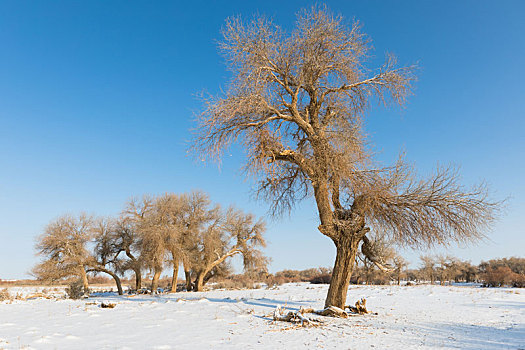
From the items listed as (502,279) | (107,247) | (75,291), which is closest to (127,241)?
(107,247)

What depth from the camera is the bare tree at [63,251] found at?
77.9 ft

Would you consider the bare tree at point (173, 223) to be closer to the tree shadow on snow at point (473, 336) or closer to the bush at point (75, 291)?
the bush at point (75, 291)

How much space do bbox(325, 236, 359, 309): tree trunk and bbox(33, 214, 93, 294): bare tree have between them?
1952cm

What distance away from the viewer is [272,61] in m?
11.3

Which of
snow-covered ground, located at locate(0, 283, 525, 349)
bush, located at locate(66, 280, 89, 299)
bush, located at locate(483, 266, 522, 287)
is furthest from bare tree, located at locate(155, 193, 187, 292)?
bush, located at locate(483, 266, 522, 287)

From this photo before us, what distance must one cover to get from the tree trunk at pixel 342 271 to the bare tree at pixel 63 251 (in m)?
19.5

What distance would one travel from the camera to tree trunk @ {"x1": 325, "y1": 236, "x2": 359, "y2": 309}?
10.8 meters

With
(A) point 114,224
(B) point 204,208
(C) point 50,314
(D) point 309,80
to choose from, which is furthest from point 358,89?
(A) point 114,224

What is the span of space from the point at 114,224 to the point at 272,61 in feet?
68.6

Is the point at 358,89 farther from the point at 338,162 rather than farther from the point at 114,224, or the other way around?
the point at 114,224

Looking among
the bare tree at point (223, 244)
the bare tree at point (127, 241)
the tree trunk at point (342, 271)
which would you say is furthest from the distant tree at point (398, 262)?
the bare tree at point (127, 241)

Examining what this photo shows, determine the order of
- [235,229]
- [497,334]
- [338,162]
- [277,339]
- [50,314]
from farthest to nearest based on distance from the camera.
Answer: [235,229]
[338,162]
[50,314]
[497,334]
[277,339]

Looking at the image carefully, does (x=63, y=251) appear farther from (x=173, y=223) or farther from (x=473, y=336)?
(x=473, y=336)

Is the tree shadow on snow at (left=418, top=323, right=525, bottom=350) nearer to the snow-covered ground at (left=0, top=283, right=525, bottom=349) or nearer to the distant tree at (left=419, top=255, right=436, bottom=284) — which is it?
the snow-covered ground at (left=0, top=283, right=525, bottom=349)
